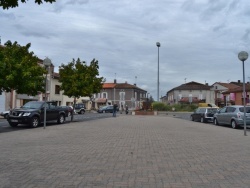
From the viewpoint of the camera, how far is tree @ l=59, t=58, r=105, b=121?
26.2 metres

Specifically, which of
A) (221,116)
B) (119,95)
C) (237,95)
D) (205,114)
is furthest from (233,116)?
(119,95)

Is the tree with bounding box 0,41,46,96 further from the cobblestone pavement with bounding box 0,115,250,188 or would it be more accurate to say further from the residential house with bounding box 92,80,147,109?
the residential house with bounding box 92,80,147,109

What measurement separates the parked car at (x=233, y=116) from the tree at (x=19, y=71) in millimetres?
13045

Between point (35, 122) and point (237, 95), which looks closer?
point (35, 122)

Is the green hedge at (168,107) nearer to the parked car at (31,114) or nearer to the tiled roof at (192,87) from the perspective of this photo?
the parked car at (31,114)

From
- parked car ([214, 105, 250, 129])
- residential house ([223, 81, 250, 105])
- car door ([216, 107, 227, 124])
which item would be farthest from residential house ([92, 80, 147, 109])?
parked car ([214, 105, 250, 129])

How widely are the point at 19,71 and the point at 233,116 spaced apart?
14.4 meters

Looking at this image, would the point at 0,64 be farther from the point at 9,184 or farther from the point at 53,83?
the point at 53,83

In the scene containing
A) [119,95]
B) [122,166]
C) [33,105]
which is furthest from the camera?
[119,95]

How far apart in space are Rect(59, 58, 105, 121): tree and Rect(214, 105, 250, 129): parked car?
33.3 feet

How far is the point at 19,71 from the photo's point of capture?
22281 mm

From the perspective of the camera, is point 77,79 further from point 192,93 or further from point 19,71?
point 192,93

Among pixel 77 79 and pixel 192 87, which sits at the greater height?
pixel 192 87

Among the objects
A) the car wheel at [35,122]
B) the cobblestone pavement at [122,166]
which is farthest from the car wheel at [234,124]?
the car wheel at [35,122]
